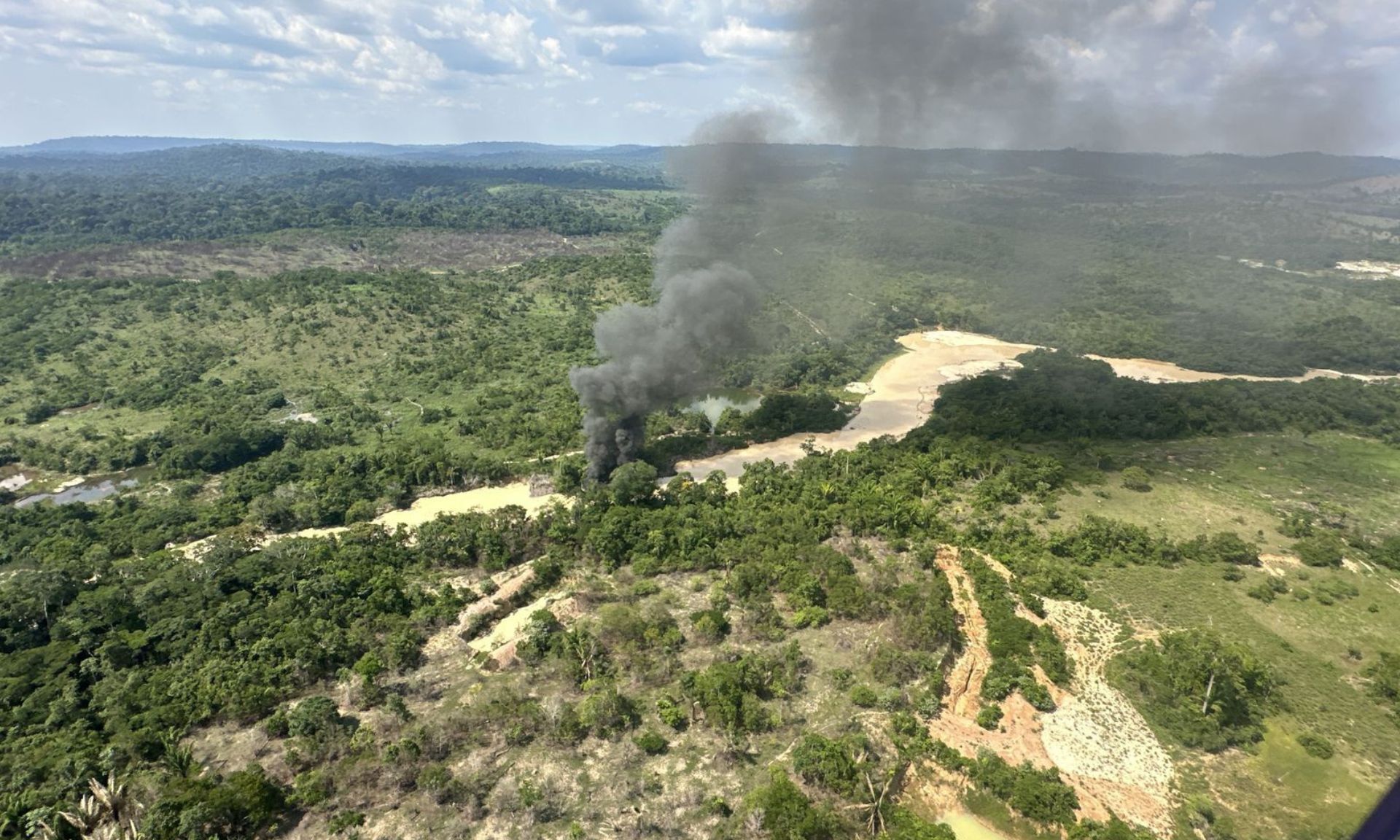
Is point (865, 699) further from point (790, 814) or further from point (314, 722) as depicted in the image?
point (314, 722)

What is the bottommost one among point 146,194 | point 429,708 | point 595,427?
point 429,708

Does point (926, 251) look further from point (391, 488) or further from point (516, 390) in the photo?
point (391, 488)

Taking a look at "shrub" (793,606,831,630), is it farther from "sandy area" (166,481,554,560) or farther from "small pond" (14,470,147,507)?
"small pond" (14,470,147,507)

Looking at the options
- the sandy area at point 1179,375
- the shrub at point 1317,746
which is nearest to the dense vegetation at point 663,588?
the shrub at point 1317,746

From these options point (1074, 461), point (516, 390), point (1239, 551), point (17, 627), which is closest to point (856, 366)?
point (1074, 461)

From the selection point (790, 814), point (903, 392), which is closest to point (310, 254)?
point (903, 392)

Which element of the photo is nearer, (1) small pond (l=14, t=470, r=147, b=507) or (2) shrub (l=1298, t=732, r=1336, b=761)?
(2) shrub (l=1298, t=732, r=1336, b=761)

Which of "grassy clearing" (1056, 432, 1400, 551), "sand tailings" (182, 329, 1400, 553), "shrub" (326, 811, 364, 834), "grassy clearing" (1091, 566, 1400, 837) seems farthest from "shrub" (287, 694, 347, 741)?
"grassy clearing" (1056, 432, 1400, 551)

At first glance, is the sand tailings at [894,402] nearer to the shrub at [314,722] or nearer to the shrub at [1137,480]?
the shrub at [314,722]
